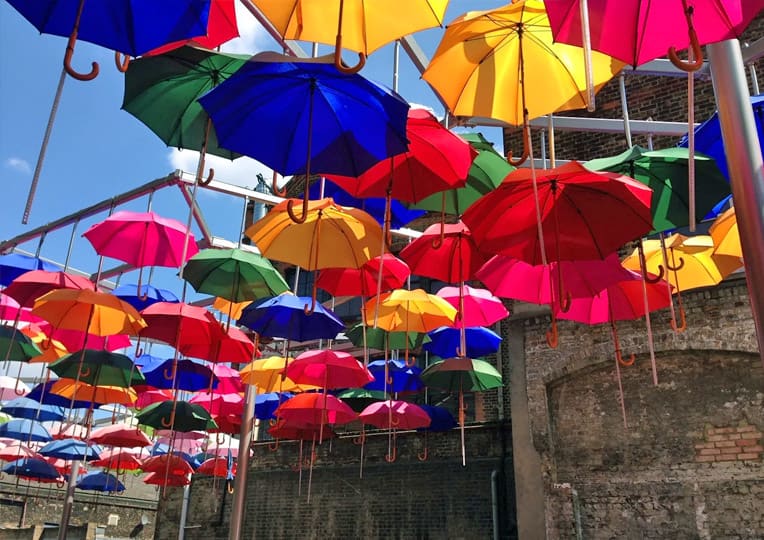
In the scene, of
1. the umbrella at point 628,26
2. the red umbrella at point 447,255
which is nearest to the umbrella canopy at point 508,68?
the umbrella at point 628,26

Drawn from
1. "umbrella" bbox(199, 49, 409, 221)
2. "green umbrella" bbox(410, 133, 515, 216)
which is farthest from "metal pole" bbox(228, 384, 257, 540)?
"umbrella" bbox(199, 49, 409, 221)

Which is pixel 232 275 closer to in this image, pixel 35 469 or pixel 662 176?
pixel 662 176

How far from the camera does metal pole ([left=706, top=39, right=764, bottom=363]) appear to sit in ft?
9.68

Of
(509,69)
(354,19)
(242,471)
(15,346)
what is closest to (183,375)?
(242,471)

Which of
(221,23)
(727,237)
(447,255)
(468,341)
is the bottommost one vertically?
(727,237)

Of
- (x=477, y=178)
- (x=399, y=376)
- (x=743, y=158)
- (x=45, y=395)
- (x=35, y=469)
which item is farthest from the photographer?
(x=35, y=469)

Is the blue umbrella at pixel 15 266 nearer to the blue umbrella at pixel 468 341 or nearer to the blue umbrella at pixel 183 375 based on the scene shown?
the blue umbrella at pixel 183 375

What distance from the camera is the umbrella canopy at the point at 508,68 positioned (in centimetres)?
443

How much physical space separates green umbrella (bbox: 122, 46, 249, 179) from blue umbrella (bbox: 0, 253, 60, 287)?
4.81 metres

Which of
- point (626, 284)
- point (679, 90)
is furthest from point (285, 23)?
point (679, 90)

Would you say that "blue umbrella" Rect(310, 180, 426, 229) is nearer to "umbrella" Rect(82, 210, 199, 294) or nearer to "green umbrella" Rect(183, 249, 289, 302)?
"green umbrella" Rect(183, 249, 289, 302)

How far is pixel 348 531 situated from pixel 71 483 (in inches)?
345

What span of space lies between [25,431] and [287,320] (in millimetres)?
9772

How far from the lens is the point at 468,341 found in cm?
960
